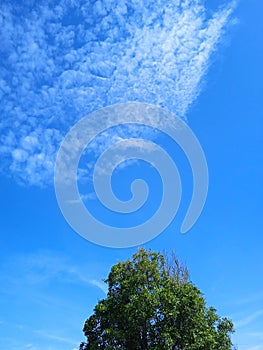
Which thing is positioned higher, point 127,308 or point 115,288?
point 115,288

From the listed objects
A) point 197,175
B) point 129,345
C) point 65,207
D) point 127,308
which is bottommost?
point 129,345

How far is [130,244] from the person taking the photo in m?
16.6

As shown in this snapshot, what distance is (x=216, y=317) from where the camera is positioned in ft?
76.3

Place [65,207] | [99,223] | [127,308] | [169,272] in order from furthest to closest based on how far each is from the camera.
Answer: [169,272]
[127,308]
[99,223]
[65,207]

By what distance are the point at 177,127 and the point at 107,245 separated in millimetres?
5708

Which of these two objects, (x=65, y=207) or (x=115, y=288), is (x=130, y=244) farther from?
(x=115, y=288)

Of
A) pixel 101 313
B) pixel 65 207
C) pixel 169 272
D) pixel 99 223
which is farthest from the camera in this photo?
pixel 169 272

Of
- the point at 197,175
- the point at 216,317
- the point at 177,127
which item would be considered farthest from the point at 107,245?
the point at 216,317

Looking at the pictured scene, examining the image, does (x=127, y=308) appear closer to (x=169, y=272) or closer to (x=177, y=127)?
(x=169, y=272)

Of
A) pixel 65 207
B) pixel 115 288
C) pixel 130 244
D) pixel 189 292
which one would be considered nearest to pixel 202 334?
pixel 189 292

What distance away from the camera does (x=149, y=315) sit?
20.0 metres

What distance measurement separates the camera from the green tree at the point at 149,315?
783 inches

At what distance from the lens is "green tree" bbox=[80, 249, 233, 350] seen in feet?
65.3

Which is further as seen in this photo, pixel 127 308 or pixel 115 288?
pixel 115 288
